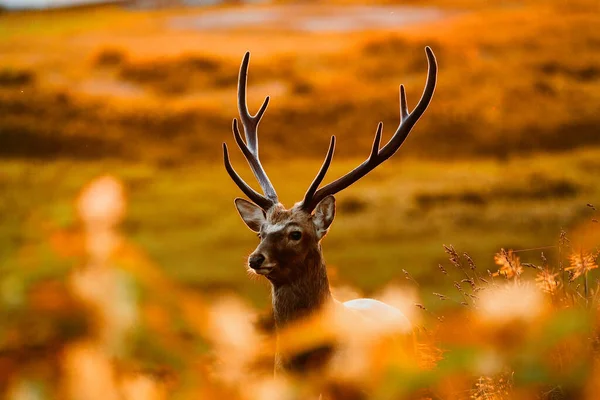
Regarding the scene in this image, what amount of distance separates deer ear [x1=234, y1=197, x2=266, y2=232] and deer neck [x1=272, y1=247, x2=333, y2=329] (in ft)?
0.61

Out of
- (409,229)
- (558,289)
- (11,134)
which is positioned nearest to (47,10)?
(11,134)

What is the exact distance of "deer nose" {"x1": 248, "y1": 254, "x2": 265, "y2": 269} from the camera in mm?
A: 1959

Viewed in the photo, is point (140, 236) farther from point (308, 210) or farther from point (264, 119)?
point (308, 210)

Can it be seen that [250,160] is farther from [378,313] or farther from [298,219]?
[378,313]

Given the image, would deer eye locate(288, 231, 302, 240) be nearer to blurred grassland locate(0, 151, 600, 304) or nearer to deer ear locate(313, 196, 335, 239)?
deer ear locate(313, 196, 335, 239)

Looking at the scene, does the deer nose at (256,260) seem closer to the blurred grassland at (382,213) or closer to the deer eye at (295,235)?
the deer eye at (295,235)

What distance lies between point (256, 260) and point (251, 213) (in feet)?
1.03

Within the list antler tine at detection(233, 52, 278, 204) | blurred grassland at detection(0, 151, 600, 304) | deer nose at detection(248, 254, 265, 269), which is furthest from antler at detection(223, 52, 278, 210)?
blurred grassland at detection(0, 151, 600, 304)

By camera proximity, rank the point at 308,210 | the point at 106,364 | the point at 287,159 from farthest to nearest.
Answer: the point at 287,159 → the point at 308,210 → the point at 106,364

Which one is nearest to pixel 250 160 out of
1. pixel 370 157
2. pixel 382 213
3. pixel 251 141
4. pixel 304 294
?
pixel 251 141

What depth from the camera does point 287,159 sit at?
593cm

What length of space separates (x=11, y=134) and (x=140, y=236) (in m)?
1.12

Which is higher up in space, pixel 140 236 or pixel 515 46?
pixel 515 46

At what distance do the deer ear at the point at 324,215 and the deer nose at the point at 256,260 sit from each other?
21 cm
